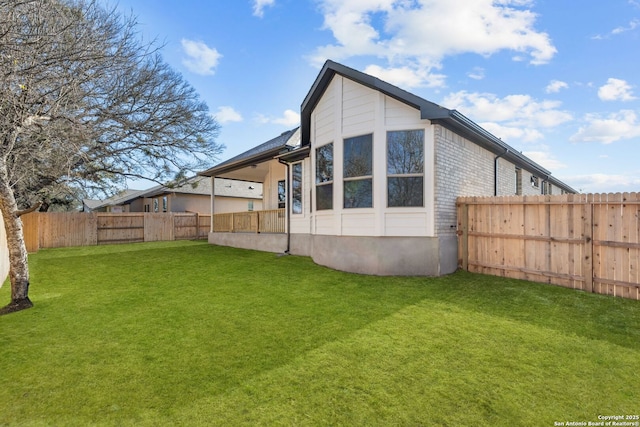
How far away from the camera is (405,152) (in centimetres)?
713

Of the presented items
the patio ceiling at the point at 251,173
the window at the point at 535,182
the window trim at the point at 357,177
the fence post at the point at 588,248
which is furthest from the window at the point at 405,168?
the window at the point at 535,182

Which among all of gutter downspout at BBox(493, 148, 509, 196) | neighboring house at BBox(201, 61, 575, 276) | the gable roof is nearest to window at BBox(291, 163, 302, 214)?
the gable roof

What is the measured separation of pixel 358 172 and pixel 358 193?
537 mm

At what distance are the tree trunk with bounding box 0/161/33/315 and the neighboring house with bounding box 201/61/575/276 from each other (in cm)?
627

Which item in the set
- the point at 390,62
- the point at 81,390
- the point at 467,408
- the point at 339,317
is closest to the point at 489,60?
the point at 390,62

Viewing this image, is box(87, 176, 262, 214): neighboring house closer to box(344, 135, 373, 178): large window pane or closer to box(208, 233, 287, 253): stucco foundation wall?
box(208, 233, 287, 253): stucco foundation wall

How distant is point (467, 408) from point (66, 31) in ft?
24.1

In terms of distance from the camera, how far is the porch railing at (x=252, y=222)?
11.7 m

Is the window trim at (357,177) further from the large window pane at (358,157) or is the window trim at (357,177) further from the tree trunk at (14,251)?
the tree trunk at (14,251)

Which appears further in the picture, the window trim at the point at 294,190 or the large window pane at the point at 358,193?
the window trim at the point at 294,190

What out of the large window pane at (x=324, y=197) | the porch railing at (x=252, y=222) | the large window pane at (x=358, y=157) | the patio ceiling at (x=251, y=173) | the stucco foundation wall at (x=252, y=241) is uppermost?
the patio ceiling at (x=251, y=173)

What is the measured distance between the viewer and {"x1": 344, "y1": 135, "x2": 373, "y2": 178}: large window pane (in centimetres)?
736

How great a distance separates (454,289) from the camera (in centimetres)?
604

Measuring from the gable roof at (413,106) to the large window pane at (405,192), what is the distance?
148cm
